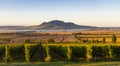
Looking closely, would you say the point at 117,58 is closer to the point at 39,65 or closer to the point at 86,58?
the point at 86,58

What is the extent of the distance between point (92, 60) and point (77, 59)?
2.06 meters

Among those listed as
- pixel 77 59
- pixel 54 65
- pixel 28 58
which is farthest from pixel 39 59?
pixel 54 65

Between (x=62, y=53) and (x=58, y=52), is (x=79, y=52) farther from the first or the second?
(x=58, y=52)

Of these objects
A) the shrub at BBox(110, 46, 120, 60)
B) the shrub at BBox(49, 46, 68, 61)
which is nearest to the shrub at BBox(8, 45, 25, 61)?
the shrub at BBox(49, 46, 68, 61)

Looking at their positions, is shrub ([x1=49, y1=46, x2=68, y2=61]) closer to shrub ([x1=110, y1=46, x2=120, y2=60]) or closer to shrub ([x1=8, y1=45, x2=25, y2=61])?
shrub ([x1=8, y1=45, x2=25, y2=61])

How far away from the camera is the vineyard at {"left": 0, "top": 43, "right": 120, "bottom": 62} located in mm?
42125

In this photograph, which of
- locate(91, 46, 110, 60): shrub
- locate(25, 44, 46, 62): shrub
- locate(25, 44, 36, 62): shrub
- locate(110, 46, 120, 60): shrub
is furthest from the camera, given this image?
locate(91, 46, 110, 60): shrub

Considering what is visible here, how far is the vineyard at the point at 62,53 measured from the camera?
4212 cm

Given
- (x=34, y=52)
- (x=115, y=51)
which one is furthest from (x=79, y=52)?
(x=34, y=52)

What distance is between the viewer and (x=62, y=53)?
43.6 meters

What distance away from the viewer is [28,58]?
4181 cm

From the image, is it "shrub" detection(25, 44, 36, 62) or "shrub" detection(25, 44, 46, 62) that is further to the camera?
"shrub" detection(25, 44, 46, 62)

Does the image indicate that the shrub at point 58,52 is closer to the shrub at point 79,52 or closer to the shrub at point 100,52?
the shrub at point 79,52

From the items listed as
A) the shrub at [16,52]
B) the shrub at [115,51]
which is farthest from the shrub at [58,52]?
the shrub at [115,51]
